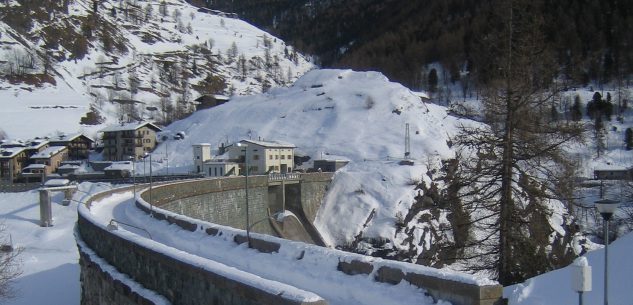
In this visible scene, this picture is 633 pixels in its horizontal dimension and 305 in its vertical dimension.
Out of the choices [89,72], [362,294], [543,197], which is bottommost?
[362,294]

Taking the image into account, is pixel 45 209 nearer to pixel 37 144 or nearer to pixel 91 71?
pixel 37 144

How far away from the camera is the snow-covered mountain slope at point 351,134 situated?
52.5 m

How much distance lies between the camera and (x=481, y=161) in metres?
13.5

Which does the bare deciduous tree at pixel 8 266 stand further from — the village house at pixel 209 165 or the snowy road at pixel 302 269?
the village house at pixel 209 165

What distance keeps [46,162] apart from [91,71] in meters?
90.5

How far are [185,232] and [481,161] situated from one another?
8499 mm

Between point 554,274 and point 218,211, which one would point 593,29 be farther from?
point 554,274

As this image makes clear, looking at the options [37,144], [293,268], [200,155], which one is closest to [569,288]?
[293,268]

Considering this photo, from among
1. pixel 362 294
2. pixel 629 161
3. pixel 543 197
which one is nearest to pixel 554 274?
pixel 362 294

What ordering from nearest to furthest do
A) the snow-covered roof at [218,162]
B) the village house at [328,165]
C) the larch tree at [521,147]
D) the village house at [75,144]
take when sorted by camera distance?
1. the larch tree at [521,147]
2. the village house at [328,165]
3. the snow-covered roof at [218,162]
4. the village house at [75,144]

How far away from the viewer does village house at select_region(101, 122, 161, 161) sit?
82625 mm

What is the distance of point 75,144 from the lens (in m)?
85.8

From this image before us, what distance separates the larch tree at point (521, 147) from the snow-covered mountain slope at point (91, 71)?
99.4 meters

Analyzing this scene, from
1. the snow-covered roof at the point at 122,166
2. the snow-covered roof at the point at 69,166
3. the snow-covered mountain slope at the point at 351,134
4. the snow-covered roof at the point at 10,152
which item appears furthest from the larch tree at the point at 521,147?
the snow-covered roof at the point at 10,152
